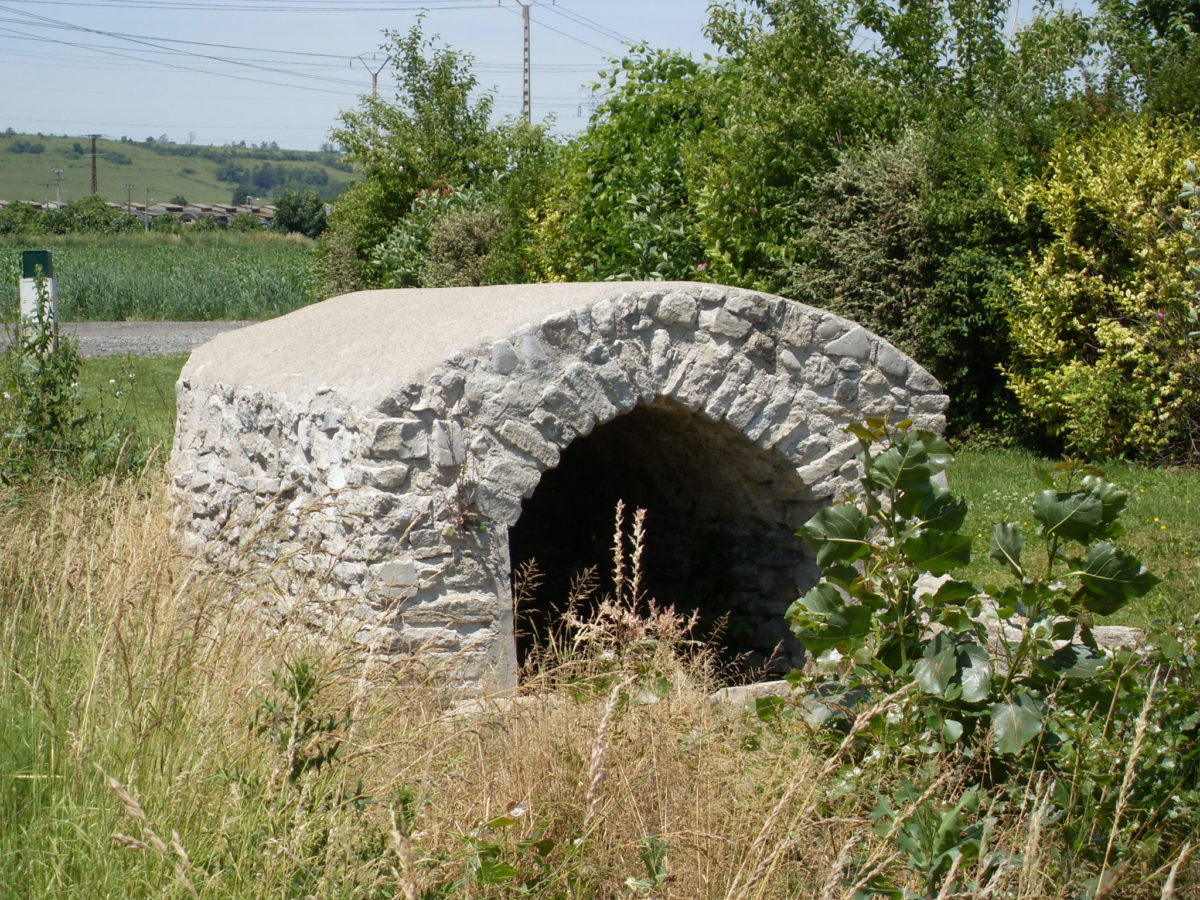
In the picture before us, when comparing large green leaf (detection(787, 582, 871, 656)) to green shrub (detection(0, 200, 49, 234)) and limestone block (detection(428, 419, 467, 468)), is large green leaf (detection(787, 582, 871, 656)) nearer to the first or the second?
limestone block (detection(428, 419, 467, 468))

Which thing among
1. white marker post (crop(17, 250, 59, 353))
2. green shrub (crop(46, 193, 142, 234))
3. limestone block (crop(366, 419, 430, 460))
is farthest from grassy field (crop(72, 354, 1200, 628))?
green shrub (crop(46, 193, 142, 234))

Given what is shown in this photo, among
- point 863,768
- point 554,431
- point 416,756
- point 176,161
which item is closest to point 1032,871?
point 863,768

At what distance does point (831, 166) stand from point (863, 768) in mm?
8474

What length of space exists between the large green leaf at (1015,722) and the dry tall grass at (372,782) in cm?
19

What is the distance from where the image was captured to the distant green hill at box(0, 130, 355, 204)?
12662cm

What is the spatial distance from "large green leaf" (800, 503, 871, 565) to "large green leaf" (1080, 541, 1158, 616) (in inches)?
26.9

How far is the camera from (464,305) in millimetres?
6531

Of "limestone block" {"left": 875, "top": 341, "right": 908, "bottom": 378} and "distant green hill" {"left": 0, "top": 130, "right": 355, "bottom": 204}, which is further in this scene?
"distant green hill" {"left": 0, "top": 130, "right": 355, "bottom": 204}

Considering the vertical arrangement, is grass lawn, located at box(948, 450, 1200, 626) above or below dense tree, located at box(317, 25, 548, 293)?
below

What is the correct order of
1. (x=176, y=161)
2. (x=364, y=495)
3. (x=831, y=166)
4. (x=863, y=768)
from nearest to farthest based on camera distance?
1. (x=863, y=768)
2. (x=364, y=495)
3. (x=831, y=166)
4. (x=176, y=161)

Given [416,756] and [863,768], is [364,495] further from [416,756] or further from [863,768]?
[863,768]

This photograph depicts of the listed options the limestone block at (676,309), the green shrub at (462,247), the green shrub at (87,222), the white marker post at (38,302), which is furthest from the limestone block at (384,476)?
the green shrub at (87,222)

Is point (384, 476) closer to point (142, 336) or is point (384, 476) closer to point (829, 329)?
point (829, 329)

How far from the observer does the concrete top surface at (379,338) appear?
18.2 feet
